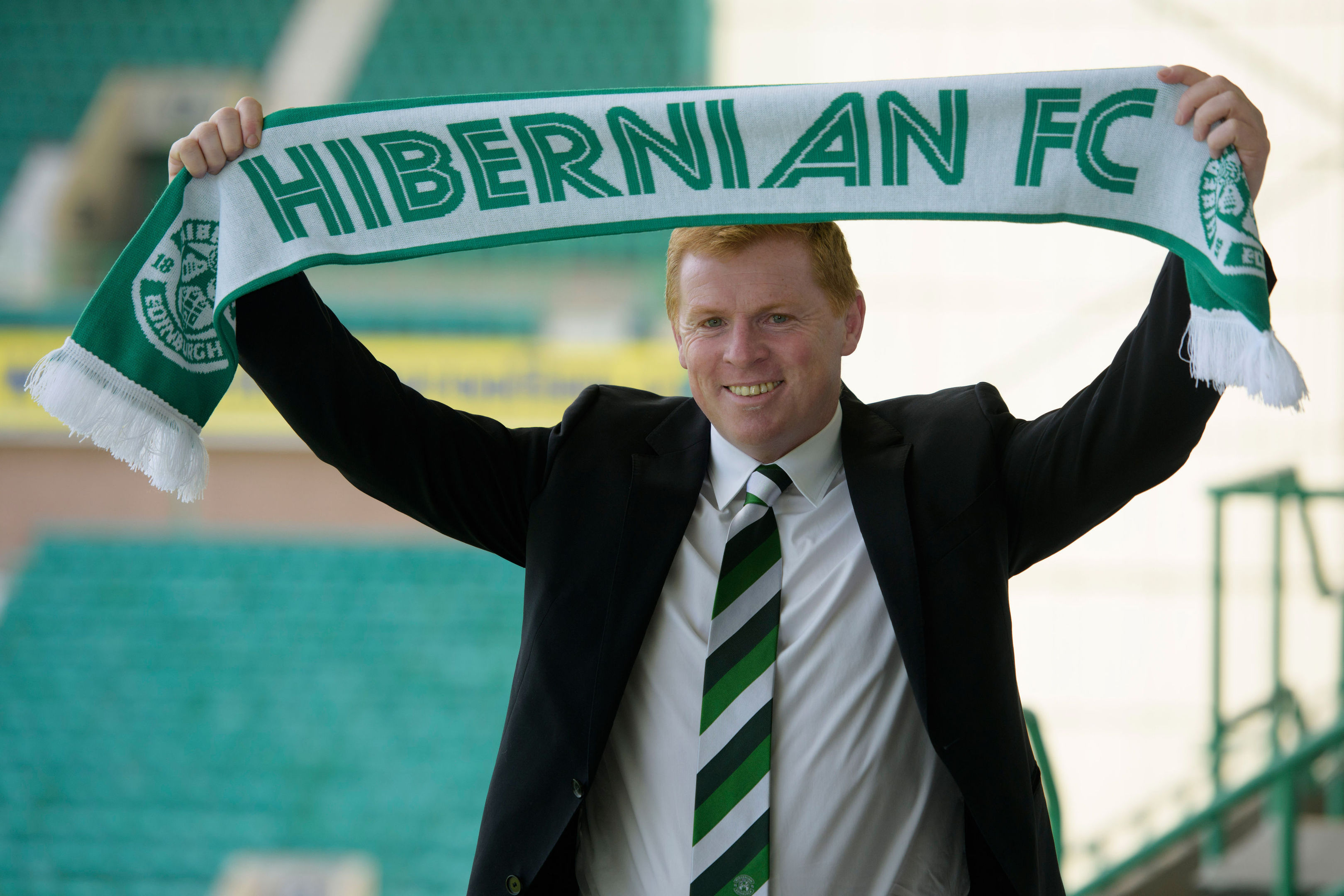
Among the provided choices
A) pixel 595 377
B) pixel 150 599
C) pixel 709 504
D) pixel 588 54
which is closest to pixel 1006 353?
pixel 595 377

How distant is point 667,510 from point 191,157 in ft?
2.16

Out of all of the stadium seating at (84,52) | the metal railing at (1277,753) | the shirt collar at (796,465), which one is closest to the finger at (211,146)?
the shirt collar at (796,465)

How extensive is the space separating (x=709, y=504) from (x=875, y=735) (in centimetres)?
32

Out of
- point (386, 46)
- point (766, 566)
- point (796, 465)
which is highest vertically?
point (386, 46)

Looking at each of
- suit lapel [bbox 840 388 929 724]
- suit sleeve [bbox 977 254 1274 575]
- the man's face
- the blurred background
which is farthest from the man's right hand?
the blurred background

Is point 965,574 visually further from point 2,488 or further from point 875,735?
point 2,488

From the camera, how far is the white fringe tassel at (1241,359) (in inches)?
46.6

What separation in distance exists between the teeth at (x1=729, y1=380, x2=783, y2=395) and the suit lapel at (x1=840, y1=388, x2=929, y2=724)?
0.40 feet

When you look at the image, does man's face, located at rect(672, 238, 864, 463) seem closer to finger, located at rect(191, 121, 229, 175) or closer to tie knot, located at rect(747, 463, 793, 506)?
tie knot, located at rect(747, 463, 793, 506)

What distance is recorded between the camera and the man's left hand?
4.09 feet

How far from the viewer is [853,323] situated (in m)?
1.51

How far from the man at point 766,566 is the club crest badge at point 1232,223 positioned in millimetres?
29

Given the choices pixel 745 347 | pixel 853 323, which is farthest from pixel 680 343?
pixel 853 323

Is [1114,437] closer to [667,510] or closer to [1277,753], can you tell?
[667,510]
